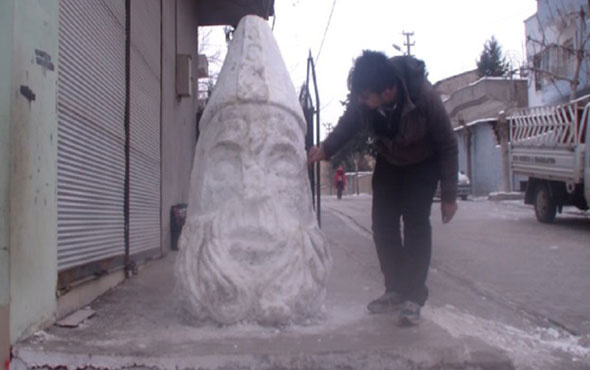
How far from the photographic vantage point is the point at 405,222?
3.74 m

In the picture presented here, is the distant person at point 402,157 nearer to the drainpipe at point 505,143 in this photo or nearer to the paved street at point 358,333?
the paved street at point 358,333

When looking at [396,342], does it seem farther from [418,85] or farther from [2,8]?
[2,8]

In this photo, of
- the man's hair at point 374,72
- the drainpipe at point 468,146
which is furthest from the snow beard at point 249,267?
the drainpipe at point 468,146

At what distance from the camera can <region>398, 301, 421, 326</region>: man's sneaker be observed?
349 centimetres

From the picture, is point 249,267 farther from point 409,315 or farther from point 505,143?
point 505,143

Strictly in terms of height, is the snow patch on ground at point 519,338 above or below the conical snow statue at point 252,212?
below

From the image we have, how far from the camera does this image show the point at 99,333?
11.1 feet

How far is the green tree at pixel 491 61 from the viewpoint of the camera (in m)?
48.6

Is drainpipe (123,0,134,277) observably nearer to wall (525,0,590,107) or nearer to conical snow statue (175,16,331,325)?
conical snow statue (175,16,331,325)

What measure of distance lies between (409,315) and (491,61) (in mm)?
50007

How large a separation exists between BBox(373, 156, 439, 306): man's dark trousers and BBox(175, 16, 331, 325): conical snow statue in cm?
42

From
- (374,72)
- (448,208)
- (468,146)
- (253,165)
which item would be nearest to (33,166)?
(253,165)

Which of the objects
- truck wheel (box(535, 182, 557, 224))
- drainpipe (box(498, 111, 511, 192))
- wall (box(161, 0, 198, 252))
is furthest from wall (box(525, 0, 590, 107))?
wall (box(161, 0, 198, 252))

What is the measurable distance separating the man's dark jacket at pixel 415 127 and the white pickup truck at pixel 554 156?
802 cm
